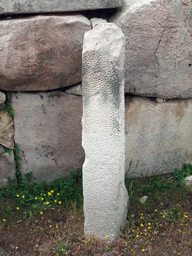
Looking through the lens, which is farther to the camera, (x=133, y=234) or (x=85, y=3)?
(x=85, y=3)

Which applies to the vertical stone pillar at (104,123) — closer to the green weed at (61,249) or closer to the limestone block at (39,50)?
the green weed at (61,249)

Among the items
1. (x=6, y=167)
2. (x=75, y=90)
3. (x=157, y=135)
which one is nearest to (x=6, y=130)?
(x=6, y=167)

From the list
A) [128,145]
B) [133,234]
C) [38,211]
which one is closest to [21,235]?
[38,211]

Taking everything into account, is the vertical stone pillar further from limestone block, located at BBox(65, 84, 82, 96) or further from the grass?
limestone block, located at BBox(65, 84, 82, 96)

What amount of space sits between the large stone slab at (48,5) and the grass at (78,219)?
1673 millimetres

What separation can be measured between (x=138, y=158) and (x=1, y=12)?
2032 mm

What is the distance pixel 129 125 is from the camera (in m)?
3.15

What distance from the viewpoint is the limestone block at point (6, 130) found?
9.72 ft

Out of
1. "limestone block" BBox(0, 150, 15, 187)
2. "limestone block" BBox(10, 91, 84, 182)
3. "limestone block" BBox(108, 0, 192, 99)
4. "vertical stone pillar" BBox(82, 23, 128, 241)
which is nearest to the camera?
"vertical stone pillar" BBox(82, 23, 128, 241)

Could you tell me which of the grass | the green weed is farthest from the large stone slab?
the green weed

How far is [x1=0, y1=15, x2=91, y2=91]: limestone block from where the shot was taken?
2.52 meters

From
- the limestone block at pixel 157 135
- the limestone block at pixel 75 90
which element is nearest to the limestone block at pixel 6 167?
the limestone block at pixel 75 90

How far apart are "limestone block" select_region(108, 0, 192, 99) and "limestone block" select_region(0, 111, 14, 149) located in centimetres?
127

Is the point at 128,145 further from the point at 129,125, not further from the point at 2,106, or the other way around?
the point at 2,106
